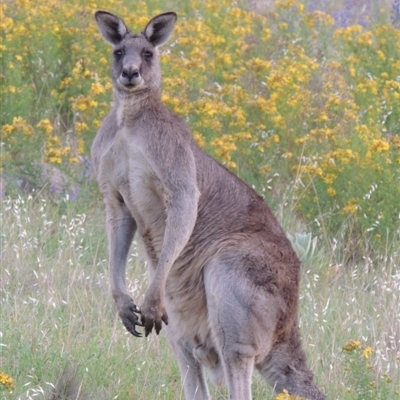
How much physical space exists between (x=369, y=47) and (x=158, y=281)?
5.18m

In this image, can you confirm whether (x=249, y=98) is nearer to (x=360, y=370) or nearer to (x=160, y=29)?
(x=160, y=29)

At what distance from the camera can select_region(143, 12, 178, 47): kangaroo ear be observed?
533cm

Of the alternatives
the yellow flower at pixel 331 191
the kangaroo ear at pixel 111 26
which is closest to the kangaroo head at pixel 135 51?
the kangaroo ear at pixel 111 26

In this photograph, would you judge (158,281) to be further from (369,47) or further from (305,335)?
(369,47)

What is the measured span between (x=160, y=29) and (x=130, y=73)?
1.33 ft

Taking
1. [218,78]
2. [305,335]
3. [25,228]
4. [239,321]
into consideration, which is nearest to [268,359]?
[239,321]

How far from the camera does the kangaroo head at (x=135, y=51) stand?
5121mm

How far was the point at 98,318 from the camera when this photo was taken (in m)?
6.11

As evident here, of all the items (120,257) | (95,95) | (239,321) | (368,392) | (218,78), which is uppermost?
(218,78)

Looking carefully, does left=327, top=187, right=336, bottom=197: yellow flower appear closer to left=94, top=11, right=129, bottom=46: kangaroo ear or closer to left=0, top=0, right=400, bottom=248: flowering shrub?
left=0, top=0, right=400, bottom=248: flowering shrub

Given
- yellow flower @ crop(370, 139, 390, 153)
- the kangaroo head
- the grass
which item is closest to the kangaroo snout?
the kangaroo head

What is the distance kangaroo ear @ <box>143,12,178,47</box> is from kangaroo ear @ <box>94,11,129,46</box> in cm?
12

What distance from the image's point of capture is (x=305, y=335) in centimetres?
601

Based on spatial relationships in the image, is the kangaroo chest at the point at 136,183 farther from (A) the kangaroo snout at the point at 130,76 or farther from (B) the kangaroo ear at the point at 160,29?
(B) the kangaroo ear at the point at 160,29
